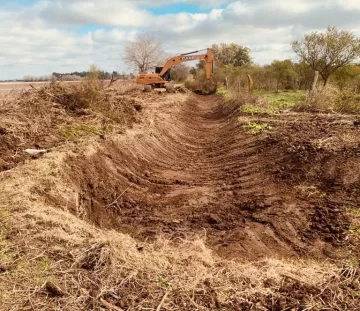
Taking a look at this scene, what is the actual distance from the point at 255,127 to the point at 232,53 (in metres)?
63.9

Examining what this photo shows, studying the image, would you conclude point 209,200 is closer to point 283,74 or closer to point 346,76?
point 346,76

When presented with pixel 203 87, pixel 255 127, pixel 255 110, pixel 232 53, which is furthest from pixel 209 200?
pixel 232 53

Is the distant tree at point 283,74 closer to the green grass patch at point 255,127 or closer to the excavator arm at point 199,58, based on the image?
the excavator arm at point 199,58

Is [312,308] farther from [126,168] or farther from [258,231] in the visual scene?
[126,168]

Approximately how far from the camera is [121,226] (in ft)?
20.6

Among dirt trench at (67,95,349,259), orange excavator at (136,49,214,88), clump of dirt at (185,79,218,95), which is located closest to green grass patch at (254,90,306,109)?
orange excavator at (136,49,214,88)

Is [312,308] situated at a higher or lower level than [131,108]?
lower

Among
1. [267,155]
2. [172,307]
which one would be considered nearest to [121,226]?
[172,307]

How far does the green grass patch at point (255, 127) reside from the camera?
11702 mm

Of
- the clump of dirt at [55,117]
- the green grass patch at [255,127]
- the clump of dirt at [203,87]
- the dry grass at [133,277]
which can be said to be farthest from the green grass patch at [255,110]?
the clump of dirt at [203,87]

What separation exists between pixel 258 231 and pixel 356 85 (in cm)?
2092

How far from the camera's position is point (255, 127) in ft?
40.4

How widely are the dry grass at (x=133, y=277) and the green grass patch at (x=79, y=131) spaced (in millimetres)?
4105

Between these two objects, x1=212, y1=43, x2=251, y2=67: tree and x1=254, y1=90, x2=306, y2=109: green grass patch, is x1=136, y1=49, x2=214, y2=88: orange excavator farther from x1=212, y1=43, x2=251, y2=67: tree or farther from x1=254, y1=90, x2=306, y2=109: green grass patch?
x1=212, y1=43, x2=251, y2=67: tree
